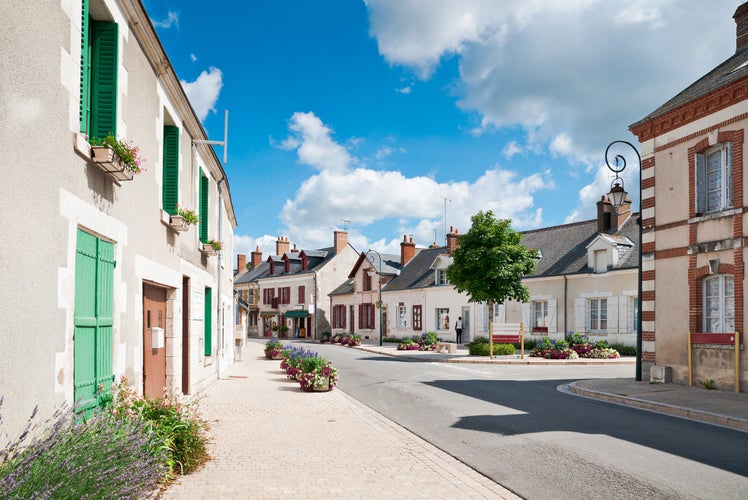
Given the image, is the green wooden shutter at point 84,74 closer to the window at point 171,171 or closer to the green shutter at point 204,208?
the window at point 171,171

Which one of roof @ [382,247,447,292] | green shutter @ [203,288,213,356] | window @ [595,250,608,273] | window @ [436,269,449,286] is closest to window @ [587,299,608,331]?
window @ [595,250,608,273]

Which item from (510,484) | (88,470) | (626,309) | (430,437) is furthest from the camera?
(626,309)

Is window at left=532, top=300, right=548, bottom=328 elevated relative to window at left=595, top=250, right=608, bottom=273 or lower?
lower

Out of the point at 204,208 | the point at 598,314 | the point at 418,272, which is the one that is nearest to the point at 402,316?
the point at 418,272

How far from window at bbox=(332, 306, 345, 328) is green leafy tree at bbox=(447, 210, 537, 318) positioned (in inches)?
932

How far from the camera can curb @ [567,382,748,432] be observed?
9.70 m

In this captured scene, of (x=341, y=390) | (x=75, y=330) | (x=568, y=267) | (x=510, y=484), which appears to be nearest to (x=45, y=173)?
(x=75, y=330)

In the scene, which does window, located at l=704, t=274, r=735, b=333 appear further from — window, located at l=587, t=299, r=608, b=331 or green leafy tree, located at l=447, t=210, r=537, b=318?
window, located at l=587, t=299, r=608, b=331

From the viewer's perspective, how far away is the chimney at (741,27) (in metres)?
16.6

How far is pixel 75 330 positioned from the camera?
5418mm

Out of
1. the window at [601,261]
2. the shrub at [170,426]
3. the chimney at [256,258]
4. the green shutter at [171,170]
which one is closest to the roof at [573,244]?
the window at [601,261]

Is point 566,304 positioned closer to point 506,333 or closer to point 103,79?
point 506,333

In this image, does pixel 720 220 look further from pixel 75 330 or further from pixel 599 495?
pixel 75 330

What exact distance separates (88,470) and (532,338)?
28923 mm
